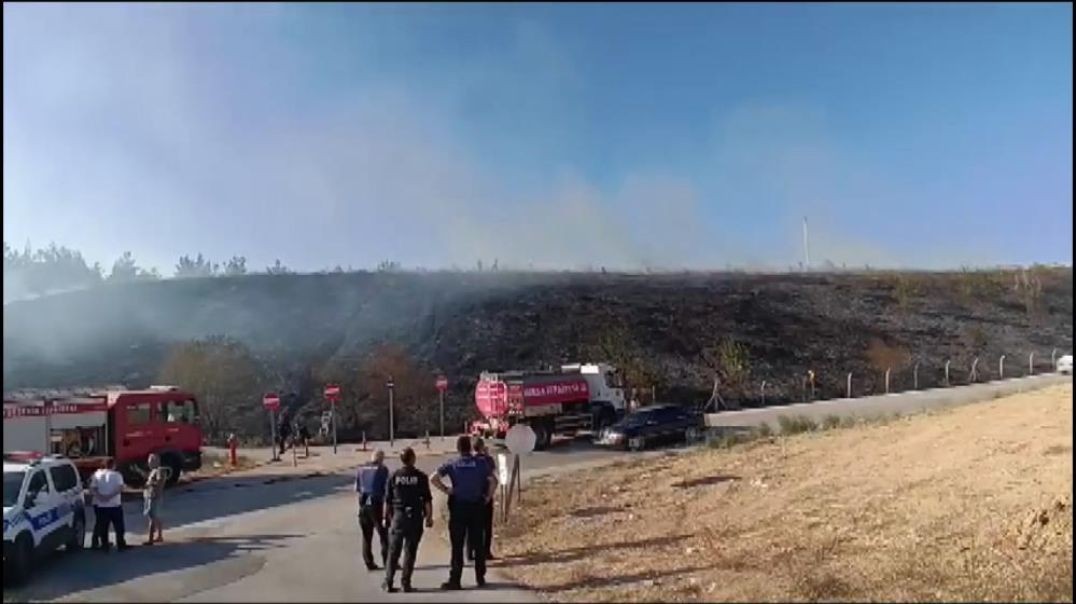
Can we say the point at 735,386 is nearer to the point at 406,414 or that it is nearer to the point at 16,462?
the point at 406,414

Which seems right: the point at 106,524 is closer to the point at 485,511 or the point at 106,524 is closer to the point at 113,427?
the point at 485,511

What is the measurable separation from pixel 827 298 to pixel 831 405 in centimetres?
2237

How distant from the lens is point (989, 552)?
1107 cm

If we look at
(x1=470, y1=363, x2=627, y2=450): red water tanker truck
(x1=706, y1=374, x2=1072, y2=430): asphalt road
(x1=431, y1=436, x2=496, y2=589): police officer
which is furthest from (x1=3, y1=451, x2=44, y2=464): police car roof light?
(x1=706, y1=374, x2=1072, y2=430): asphalt road

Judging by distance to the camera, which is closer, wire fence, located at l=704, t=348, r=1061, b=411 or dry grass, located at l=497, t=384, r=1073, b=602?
dry grass, located at l=497, t=384, r=1073, b=602

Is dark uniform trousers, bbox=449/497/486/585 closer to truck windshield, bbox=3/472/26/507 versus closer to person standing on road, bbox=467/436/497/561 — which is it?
person standing on road, bbox=467/436/497/561

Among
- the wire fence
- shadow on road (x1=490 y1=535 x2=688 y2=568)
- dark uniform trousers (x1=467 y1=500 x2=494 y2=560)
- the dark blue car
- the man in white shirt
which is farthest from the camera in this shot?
the wire fence

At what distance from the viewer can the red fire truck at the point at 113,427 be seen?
65.7 feet

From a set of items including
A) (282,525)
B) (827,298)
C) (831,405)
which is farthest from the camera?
(827,298)

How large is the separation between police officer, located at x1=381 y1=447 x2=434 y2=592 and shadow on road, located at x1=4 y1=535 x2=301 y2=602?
9.04 feet

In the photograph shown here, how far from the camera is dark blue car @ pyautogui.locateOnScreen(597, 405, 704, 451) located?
30.1 m

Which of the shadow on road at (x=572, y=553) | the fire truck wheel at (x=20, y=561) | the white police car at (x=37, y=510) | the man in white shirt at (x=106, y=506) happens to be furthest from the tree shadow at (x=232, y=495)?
the shadow on road at (x=572, y=553)

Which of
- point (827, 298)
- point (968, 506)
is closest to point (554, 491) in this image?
point (968, 506)

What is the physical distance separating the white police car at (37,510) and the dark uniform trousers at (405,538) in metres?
5.14
